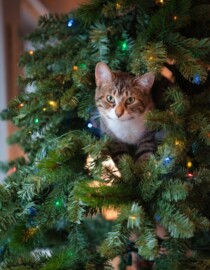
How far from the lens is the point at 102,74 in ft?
2.63

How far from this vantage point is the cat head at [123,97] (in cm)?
85

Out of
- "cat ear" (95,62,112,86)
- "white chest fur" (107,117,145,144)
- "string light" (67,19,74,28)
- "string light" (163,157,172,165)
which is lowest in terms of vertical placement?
"string light" (163,157,172,165)

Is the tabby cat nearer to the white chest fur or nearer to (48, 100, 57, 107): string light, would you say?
the white chest fur

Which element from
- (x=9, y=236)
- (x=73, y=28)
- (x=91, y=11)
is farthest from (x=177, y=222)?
(x=73, y=28)

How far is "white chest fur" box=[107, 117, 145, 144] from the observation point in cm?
89

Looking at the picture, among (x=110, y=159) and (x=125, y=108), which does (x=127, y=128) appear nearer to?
(x=125, y=108)

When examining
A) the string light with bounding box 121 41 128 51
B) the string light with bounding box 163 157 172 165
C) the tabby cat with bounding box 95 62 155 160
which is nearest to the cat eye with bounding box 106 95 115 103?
the tabby cat with bounding box 95 62 155 160

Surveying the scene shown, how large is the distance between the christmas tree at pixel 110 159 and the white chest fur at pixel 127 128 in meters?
0.09

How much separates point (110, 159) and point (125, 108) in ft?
Answer: 0.84

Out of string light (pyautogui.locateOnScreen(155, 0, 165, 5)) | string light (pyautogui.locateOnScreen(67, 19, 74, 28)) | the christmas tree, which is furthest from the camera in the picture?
string light (pyautogui.locateOnScreen(67, 19, 74, 28))

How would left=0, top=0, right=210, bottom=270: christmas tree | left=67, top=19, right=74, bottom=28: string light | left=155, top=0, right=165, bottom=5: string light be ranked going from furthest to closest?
1. left=67, top=19, right=74, bottom=28: string light
2. left=155, top=0, right=165, bottom=5: string light
3. left=0, top=0, right=210, bottom=270: christmas tree

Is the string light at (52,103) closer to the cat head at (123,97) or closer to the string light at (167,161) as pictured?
the cat head at (123,97)

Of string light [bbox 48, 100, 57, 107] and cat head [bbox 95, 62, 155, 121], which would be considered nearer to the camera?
string light [bbox 48, 100, 57, 107]

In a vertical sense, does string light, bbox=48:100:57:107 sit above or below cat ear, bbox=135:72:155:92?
below
